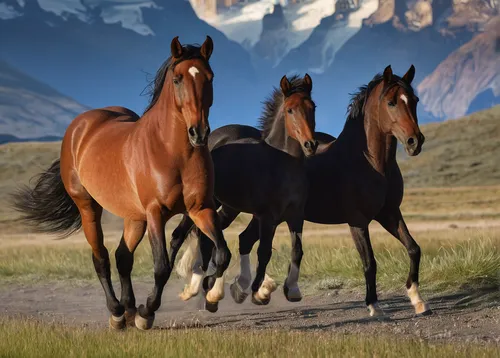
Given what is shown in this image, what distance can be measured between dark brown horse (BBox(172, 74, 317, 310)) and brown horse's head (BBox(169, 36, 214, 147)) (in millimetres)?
1948

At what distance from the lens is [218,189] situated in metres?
9.42

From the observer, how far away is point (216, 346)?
255 inches

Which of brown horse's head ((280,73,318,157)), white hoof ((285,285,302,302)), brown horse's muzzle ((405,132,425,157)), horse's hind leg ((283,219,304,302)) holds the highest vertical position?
brown horse's head ((280,73,318,157))

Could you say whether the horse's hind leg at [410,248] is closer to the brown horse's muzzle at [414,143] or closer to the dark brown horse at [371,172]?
the dark brown horse at [371,172]

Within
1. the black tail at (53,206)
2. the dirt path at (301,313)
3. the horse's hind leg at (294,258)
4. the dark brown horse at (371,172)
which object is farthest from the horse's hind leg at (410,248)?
the black tail at (53,206)

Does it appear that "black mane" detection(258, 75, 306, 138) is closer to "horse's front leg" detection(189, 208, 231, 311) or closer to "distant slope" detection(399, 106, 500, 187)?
"horse's front leg" detection(189, 208, 231, 311)

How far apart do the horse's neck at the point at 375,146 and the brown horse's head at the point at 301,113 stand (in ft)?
2.06

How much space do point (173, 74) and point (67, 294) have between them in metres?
6.62

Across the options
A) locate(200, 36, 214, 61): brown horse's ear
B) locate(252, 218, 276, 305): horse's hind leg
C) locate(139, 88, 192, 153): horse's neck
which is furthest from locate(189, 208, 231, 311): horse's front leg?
locate(252, 218, 276, 305): horse's hind leg

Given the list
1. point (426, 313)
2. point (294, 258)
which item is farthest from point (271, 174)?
point (426, 313)

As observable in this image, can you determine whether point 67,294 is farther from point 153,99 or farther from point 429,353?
point 429,353

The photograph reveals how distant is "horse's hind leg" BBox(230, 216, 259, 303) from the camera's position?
943cm

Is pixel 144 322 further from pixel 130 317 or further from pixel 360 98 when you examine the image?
pixel 360 98

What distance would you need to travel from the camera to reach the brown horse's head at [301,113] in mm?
8773
